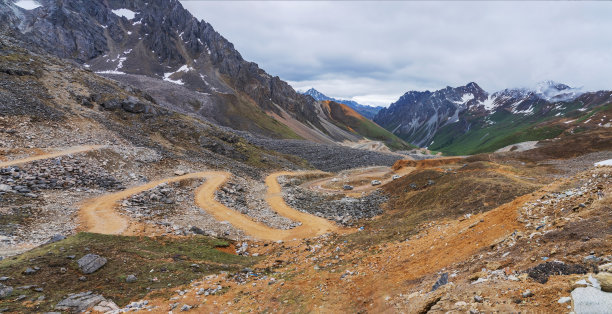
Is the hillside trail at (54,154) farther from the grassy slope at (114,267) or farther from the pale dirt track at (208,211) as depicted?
the grassy slope at (114,267)

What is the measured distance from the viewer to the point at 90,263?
16422 millimetres

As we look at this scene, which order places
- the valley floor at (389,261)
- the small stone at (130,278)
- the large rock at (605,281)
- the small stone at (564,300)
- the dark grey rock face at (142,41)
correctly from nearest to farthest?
the large rock at (605,281) < the small stone at (564,300) < the valley floor at (389,261) < the small stone at (130,278) < the dark grey rock face at (142,41)

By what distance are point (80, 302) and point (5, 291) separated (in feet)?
10.7

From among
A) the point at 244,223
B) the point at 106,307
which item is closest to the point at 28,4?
the point at 244,223

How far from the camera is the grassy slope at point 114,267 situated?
14.1 meters

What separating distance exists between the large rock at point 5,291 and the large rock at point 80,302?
7.72 ft

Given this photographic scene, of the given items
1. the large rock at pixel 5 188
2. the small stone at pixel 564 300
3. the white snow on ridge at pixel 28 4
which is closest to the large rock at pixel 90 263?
the large rock at pixel 5 188

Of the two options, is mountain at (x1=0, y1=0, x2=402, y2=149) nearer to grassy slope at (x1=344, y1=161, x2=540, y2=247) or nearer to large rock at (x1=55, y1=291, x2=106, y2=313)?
grassy slope at (x1=344, y1=161, x2=540, y2=247)

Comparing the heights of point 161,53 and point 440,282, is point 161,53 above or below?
above

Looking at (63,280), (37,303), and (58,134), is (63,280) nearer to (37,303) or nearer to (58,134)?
(37,303)

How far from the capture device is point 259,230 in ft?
99.8

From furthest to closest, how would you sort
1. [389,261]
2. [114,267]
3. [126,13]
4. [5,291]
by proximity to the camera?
[126,13]
[114,267]
[389,261]
[5,291]

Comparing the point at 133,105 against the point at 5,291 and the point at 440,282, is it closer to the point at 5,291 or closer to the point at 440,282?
the point at 5,291

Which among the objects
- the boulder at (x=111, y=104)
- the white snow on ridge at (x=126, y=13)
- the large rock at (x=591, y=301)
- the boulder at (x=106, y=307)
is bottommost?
the boulder at (x=106, y=307)
